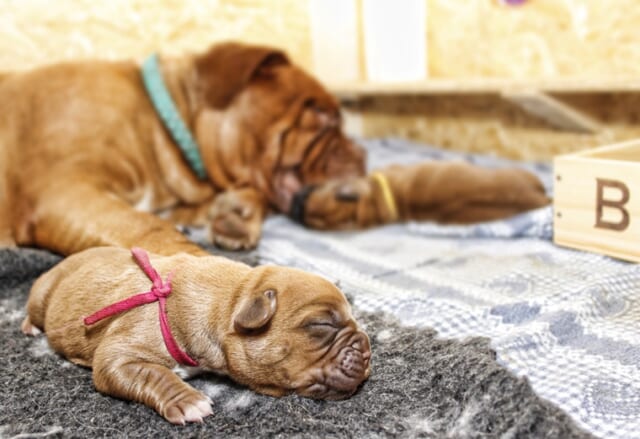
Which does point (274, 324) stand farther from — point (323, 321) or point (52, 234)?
point (52, 234)

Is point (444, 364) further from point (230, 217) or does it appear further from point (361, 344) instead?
point (230, 217)

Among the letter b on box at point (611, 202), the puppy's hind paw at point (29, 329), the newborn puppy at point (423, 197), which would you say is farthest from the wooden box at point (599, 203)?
the puppy's hind paw at point (29, 329)

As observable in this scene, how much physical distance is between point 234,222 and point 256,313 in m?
0.91

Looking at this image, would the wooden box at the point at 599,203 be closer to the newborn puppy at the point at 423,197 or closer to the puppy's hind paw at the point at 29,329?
the newborn puppy at the point at 423,197

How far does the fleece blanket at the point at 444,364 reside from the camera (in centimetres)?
90

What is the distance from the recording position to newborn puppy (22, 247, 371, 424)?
3.03ft

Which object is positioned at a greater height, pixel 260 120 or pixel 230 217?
pixel 260 120

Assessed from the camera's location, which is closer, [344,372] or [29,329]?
[344,372]

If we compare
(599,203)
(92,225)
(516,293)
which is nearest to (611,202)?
(599,203)

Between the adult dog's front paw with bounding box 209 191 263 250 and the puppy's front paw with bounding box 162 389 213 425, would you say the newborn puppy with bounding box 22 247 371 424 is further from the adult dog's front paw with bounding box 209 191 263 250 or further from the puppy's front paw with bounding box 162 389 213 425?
the adult dog's front paw with bounding box 209 191 263 250

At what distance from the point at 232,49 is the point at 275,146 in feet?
1.02

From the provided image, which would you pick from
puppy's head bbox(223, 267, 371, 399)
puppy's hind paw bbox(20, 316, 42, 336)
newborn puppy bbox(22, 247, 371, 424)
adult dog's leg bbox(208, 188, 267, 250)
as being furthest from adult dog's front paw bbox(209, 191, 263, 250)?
puppy's head bbox(223, 267, 371, 399)

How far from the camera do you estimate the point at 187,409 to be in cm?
91

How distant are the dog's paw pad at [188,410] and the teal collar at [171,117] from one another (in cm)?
113
